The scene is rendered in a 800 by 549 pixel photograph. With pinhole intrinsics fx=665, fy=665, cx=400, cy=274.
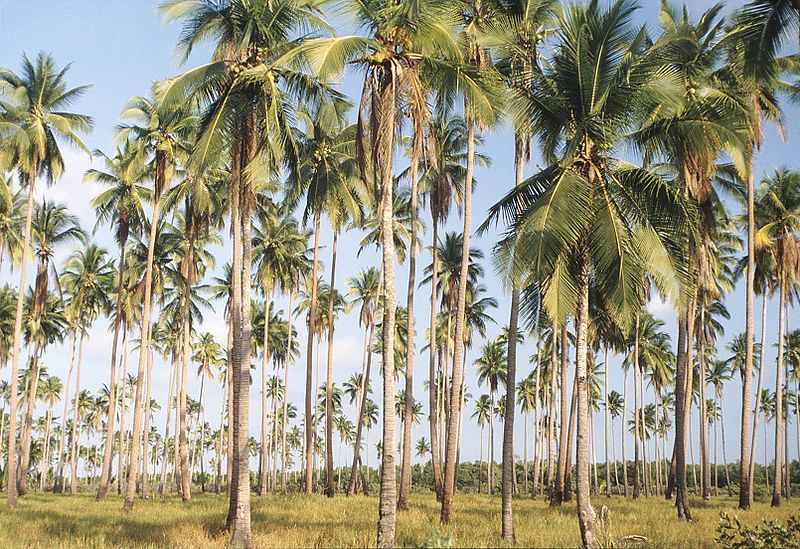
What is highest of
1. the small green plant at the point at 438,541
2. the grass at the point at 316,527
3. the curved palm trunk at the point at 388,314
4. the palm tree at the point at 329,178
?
the palm tree at the point at 329,178

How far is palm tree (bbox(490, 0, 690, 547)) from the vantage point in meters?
13.9

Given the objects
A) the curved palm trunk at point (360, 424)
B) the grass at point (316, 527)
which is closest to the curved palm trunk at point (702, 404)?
the grass at point (316, 527)

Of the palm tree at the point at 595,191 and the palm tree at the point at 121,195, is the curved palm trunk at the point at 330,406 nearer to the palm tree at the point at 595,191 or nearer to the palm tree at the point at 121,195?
the palm tree at the point at 121,195

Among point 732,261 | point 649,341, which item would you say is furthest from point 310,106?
point 649,341

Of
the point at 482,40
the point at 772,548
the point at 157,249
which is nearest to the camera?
the point at 772,548

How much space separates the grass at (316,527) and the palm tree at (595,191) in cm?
450

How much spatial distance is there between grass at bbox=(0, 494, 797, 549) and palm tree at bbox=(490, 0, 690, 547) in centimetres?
450

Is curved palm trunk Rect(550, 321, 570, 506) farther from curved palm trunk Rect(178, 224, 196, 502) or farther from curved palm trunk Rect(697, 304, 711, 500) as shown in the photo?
curved palm trunk Rect(178, 224, 196, 502)

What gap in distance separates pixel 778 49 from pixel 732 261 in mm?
30979

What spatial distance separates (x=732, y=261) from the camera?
41.0m

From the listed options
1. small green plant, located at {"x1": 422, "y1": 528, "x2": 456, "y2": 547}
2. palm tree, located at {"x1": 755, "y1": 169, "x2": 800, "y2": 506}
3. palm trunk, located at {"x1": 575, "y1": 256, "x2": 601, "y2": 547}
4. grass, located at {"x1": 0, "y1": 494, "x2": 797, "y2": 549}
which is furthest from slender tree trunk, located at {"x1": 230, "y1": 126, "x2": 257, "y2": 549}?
palm tree, located at {"x1": 755, "y1": 169, "x2": 800, "y2": 506}

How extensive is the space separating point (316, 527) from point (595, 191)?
39.0 feet

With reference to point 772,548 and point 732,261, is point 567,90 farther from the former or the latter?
point 732,261

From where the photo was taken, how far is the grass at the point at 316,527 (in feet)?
52.7
